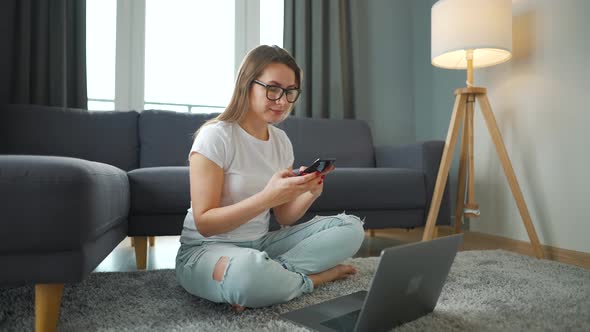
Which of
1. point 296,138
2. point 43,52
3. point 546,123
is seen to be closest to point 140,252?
point 296,138

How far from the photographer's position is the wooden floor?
1.79m

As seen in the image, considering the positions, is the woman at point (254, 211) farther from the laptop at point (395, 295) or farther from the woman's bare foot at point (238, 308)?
the laptop at point (395, 295)

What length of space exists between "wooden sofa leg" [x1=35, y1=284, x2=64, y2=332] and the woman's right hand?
516 millimetres

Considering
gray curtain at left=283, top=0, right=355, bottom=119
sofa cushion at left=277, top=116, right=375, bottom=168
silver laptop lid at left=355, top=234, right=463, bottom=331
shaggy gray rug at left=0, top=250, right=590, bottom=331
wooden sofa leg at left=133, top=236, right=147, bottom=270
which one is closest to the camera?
silver laptop lid at left=355, top=234, right=463, bottom=331

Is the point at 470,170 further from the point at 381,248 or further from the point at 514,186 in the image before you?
the point at 381,248

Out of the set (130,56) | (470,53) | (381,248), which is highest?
(130,56)

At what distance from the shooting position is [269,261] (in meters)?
1.05

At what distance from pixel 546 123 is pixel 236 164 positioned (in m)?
A: 1.60

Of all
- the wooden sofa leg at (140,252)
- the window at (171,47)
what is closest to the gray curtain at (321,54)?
the window at (171,47)

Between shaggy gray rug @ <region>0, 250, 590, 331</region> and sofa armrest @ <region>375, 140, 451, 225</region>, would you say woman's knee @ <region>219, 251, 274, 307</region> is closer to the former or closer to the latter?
shaggy gray rug @ <region>0, 250, 590, 331</region>

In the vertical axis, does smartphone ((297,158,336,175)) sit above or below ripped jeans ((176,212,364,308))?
above

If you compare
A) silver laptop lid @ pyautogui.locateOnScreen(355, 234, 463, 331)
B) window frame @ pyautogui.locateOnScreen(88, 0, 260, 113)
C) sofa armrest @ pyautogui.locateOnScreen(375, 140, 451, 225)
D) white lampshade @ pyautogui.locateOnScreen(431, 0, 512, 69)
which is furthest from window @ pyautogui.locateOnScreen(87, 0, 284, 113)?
silver laptop lid @ pyautogui.locateOnScreen(355, 234, 463, 331)

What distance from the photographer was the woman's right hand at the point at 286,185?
1.01 metres

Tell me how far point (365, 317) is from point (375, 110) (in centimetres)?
255
